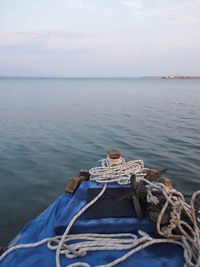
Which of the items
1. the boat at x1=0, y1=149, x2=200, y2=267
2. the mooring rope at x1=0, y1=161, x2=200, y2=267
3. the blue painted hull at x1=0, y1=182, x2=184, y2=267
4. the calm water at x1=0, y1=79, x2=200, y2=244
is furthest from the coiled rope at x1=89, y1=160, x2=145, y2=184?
the calm water at x1=0, y1=79, x2=200, y2=244

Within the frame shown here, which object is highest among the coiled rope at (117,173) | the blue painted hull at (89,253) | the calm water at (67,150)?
the coiled rope at (117,173)

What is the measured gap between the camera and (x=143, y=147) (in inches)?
547

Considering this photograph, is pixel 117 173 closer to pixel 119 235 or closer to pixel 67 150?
pixel 119 235

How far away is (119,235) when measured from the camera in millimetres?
3664

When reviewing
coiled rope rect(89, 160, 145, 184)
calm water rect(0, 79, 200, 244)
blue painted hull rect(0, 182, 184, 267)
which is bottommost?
calm water rect(0, 79, 200, 244)

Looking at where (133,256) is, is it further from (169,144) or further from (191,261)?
(169,144)

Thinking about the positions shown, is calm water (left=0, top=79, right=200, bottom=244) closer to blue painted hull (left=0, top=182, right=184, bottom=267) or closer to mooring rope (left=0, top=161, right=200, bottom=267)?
blue painted hull (left=0, top=182, right=184, bottom=267)

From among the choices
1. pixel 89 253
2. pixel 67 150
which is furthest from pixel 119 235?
pixel 67 150

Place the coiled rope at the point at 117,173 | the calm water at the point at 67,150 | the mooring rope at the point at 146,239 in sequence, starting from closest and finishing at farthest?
the mooring rope at the point at 146,239, the coiled rope at the point at 117,173, the calm water at the point at 67,150

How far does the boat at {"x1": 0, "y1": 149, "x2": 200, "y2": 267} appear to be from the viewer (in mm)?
3322

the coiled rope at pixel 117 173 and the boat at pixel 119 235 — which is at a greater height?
the coiled rope at pixel 117 173

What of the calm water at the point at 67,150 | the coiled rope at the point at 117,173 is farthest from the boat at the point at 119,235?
the calm water at the point at 67,150

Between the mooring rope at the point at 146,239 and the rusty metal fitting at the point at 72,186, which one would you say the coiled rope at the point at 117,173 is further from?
the mooring rope at the point at 146,239

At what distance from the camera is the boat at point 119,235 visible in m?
3.32
